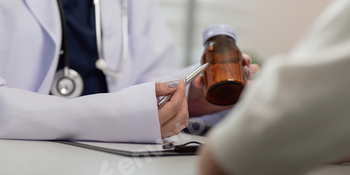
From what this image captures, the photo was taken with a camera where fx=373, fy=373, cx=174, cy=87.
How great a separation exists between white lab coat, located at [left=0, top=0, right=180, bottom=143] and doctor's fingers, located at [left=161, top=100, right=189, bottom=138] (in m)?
0.04

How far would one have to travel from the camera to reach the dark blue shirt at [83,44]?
1.08 meters

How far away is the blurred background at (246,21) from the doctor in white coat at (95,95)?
58.7 inches

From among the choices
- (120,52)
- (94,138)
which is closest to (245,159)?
(94,138)

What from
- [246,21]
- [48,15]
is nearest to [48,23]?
[48,15]

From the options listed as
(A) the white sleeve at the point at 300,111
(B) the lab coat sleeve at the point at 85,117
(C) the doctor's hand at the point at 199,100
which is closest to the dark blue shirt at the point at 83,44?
(C) the doctor's hand at the point at 199,100

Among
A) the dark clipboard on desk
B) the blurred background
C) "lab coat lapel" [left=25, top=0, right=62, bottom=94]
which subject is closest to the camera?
the dark clipboard on desk

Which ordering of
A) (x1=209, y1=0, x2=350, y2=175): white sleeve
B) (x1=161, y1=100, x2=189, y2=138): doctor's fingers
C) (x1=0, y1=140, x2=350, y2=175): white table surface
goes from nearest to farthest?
(x1=209, y1=0, x2=350, y2=175): white sleeve
(x1=0, y1=140, x2=350, y2=175): white table surface
(x1=161, y1=100, x2=189, y2=138): doctor's fingers

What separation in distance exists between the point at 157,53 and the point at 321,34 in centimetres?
96

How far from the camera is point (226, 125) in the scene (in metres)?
0.28

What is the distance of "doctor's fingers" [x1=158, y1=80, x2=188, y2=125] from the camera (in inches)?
27.6

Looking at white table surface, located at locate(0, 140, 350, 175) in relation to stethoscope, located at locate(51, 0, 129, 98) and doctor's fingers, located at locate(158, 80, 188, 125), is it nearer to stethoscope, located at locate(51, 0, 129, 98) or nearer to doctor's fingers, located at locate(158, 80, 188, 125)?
doctor's fingers, located at locate(158, 80, 188, 125)

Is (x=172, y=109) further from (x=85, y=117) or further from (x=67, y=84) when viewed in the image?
(x=67, y=84)

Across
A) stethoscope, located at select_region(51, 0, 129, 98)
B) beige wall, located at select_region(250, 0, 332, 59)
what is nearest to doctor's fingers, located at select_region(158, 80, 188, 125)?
stethoscope, located at select_region(51, 0, 129, 98)

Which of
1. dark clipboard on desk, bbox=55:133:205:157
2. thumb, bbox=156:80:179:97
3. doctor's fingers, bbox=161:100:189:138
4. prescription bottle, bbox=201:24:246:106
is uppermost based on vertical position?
prescription bottle, bbox=201:24:246:106
